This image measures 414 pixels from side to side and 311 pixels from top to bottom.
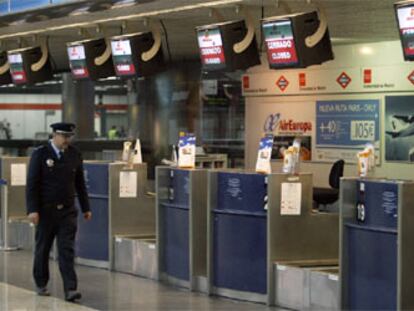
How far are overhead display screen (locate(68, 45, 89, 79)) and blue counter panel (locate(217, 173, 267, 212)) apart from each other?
451 cm

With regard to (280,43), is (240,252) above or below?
below

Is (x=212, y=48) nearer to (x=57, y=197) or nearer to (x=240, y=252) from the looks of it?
(x=240, y=252)

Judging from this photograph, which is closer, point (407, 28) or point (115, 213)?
point (407, 28)

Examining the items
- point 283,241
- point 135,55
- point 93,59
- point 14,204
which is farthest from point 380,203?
point 14,204

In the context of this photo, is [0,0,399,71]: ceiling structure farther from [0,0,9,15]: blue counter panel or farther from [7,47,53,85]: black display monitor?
[7,47,53,85]: black display monitor

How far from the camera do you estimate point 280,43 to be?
34.6ft

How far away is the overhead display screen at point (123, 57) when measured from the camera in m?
13.3

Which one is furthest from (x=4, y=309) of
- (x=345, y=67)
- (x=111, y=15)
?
(x=345, y=67)

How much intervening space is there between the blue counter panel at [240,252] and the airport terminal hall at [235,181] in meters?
0.02

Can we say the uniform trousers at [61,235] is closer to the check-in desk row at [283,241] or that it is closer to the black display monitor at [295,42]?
the check-in desk row at [283,241]

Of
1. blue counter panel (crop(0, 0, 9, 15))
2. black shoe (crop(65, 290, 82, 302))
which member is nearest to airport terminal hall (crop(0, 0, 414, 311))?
black shoe (crop(65, 290, 82, 302))

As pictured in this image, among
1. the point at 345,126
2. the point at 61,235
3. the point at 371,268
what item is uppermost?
the point at 345,126

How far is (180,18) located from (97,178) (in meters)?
2.57

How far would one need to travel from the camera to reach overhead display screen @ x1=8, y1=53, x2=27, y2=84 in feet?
51.9
